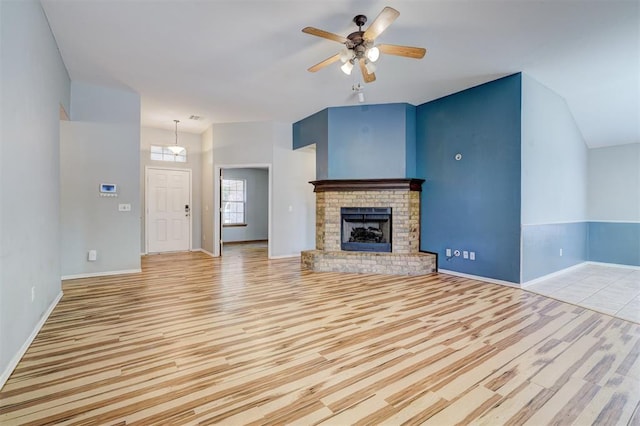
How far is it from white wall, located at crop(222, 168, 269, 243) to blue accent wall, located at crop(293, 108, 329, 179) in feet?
10.8

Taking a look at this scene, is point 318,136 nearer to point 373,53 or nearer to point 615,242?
point 373,53

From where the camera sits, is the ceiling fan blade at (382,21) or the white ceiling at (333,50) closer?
the ceiling fan blade at (382,21)

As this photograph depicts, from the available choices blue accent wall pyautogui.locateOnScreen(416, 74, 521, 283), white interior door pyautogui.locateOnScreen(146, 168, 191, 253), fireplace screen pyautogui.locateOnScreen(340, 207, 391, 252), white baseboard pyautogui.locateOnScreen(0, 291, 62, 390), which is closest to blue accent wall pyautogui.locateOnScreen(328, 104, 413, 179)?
blue accent wall pyautogui.locateOnScreen(416, 74, 521, 283)

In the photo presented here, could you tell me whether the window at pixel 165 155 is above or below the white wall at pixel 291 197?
above

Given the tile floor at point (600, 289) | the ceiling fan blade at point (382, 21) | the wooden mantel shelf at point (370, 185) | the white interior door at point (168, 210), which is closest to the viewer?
the ceiling fan blade at point (382, 21)

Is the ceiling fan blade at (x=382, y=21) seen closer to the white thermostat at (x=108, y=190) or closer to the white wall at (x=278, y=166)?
the white wall at (x=278, y=166)

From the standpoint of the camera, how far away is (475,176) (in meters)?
4.74

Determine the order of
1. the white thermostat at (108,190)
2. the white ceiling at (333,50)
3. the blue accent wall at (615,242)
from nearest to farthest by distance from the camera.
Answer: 1. the white ceiling at (333,50)
2. the white thermostat at (108,190)
3. the blue accent wall at (615,242)

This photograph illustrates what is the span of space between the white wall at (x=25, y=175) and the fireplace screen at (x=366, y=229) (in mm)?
4141

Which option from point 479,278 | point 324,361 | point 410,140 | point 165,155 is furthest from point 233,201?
point 324,361

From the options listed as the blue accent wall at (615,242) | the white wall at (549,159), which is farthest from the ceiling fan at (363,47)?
the blue accent wall at (615,242)

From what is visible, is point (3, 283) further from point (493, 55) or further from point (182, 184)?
point (182, 184)

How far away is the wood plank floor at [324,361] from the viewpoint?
1686 millimetres

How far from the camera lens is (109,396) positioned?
Answer: 1.81m
